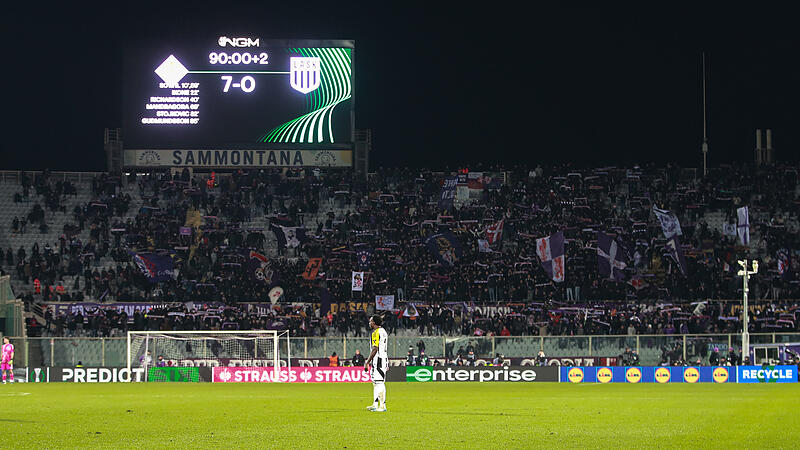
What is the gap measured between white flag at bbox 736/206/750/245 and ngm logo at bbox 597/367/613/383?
623 inches

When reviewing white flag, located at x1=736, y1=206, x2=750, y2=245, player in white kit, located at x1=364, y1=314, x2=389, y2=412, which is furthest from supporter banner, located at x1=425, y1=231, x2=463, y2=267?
player in white kit, located at x1=364, y1=314, x2=389, y2=412

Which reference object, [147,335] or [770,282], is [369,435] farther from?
[770,282]

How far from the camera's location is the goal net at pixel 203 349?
47.9 metres

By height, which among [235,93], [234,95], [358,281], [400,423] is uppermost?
[235,93]

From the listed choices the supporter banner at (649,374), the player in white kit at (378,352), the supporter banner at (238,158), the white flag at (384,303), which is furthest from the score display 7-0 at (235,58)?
the player in white kit at (378,352)

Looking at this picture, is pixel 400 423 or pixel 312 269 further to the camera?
pixel 312 269

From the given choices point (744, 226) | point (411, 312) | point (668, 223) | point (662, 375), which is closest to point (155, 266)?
point (411, 312)

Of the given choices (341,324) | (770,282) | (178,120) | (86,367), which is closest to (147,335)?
(86,367)

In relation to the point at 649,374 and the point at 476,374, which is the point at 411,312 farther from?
the point at 649,374

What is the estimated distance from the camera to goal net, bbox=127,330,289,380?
47906mm

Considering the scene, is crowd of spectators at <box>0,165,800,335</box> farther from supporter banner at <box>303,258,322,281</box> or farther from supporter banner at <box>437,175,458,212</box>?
supporter banner at <box>437,175,458,212</box>

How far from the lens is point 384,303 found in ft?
181

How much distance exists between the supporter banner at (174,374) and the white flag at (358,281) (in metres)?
10.8

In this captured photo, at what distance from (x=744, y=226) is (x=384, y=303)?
824 inches
